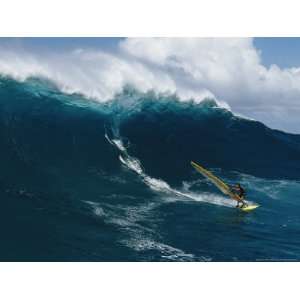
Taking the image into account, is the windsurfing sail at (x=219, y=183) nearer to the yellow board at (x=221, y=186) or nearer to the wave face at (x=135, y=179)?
the yellow board at (x=221, y=186)

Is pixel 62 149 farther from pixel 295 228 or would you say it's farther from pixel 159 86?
pixel 295 228

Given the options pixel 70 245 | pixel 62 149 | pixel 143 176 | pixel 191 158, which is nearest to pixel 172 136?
pixel 191 158

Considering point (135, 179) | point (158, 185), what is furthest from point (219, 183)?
point (135, 179)

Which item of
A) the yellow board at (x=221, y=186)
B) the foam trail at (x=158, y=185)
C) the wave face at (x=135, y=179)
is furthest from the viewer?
the foam trail at (x=158, y=185)

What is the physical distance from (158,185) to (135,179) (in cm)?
120

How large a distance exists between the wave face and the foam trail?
0.17 feet

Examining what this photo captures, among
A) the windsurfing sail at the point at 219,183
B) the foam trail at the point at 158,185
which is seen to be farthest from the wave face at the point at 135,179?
the windsurfing sail at the point at 219,183

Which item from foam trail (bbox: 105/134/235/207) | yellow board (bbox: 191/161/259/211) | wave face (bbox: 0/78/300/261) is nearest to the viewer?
wave face (bbox: 0/78/300/261)

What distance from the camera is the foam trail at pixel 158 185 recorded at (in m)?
17.8

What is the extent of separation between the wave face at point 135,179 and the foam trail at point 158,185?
0.05 metres

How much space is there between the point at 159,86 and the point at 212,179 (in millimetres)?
7216

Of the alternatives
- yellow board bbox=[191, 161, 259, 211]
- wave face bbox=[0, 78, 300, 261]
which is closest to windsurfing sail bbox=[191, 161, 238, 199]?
yellow board bbox=[191, 161, 259, 211]

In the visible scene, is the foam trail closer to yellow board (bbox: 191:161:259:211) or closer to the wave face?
the wave face

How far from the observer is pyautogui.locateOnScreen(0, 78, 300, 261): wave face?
14.1 metres
